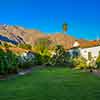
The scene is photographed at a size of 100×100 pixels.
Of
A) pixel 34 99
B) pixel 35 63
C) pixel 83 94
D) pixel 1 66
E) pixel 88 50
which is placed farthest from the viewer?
pixel 35 63

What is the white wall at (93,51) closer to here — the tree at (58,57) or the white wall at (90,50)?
the white wall at (90,50)

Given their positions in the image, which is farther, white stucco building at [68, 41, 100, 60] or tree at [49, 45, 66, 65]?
tree at [49, 45, 66, 65]

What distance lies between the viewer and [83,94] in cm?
1622

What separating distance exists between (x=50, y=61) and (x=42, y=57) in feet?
13.3

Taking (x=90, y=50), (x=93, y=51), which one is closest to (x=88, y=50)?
(x=90, y=50)

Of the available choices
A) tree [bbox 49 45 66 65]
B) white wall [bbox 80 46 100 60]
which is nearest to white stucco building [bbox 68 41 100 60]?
white wall [bbox 80 46 100 60]

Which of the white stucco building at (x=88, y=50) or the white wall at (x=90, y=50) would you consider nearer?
the white wall at (x=90, y=50)

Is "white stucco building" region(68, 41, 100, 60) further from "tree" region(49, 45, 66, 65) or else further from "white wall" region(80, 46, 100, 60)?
"tree" region(49, 45, 66, 65)

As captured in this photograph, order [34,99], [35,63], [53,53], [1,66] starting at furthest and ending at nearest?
1. [53,53]
2. [35,63]
3. [1,66]
4. [34,99]

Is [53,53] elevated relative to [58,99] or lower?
elevated

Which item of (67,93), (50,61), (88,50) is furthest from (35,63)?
(67,93)

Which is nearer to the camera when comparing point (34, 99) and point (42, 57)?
point (34, 99)

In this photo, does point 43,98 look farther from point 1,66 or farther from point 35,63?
point 35,63

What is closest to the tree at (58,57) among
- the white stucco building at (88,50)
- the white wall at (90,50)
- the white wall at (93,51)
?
the white stucco building at (88,50)
